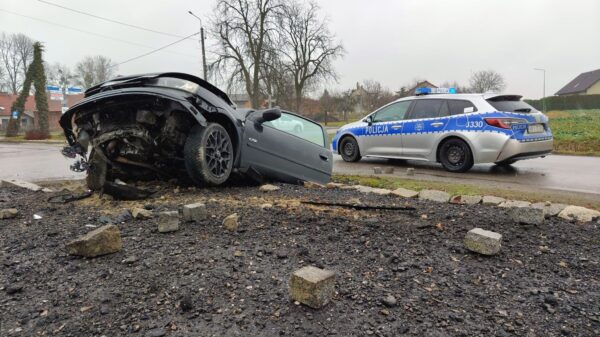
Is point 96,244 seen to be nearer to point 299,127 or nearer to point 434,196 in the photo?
point 434,196

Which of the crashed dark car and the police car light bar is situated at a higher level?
the police car light bar

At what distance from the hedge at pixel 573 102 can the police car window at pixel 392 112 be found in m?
49.7

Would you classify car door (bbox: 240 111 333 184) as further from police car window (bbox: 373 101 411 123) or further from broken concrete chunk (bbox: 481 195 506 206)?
police car window (bbox: 373 101 411 123)

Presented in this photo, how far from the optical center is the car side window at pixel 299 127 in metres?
6.14

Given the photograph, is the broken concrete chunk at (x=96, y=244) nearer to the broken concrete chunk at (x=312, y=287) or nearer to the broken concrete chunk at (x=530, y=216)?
the broken concrete chunk at (x=312, y=287)

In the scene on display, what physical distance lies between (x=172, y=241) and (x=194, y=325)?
1.13 m

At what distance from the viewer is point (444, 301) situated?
2.13 m

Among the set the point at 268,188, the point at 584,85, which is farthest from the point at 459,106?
the point at 584,85

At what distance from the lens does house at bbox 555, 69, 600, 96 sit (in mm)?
71781

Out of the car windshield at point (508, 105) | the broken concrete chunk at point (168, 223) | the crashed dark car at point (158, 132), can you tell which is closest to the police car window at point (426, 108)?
the car windshield at point (508, 105)

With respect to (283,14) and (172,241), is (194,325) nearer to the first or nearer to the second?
(172,241)

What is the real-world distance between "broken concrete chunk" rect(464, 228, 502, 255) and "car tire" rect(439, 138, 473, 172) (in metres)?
6.01

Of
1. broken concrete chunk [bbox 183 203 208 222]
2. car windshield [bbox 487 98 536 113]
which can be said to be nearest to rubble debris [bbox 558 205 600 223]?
broken concrete chunk [bbox 183 203 208 222]

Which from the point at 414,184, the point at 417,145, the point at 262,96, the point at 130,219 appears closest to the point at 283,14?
the point at 262,96
